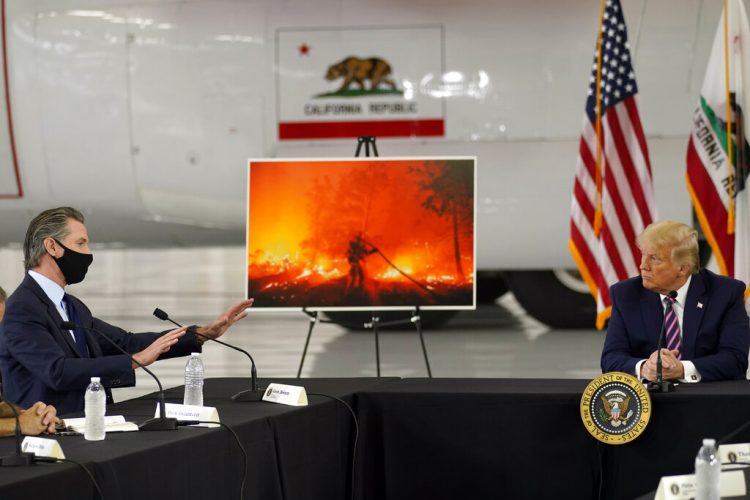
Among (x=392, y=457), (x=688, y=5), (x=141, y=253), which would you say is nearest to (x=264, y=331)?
(x=688, y=5)

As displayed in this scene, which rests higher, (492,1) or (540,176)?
(492,1)

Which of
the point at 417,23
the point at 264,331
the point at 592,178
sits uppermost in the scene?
the point at 417,23

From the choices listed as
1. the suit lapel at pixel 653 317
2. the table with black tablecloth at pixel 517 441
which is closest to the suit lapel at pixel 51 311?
the table with black tablecloth at pixel 517 441

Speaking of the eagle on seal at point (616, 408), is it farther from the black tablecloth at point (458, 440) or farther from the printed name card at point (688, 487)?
the printed name card at point (688, 487)

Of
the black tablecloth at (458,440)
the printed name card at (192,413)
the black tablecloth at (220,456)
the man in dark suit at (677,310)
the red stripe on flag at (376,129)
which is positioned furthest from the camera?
the red stripe on flag at (376,129)

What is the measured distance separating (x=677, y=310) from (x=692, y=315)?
7 centimetres

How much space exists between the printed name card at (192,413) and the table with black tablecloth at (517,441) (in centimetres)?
91

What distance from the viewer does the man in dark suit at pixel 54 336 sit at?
450 centimetres

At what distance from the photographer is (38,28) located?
35.6 feet

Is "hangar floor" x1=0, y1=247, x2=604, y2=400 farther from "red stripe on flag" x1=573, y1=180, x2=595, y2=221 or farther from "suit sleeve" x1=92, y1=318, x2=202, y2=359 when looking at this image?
"suit sleeve" x1=92, y1=318, x2=202, y2=359

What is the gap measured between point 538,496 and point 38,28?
302 inches

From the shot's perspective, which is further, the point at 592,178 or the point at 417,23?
the point at 417,23

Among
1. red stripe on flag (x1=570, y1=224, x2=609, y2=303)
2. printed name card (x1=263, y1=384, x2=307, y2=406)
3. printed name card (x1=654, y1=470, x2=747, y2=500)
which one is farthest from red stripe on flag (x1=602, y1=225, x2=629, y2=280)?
printed name card (x1=654, y1=470, x2=747, y2=500)

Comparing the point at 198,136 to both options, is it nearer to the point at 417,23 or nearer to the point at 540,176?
the point at 417,23
